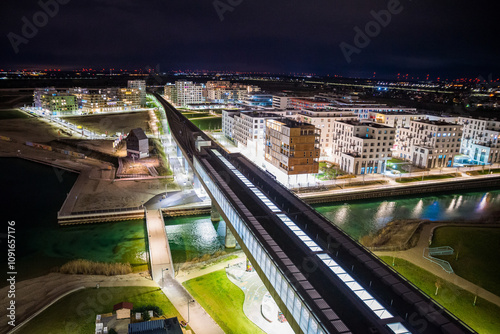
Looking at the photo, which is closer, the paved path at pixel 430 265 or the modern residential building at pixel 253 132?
the paved path at pixel 430 265

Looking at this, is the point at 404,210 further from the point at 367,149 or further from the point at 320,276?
the point at 320,276

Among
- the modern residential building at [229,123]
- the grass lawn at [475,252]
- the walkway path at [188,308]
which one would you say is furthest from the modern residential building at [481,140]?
the walkway path at [188,308]

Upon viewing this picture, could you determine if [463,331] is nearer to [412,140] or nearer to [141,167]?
[141,167]

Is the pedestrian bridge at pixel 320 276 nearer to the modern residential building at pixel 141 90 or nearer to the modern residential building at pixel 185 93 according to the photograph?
the modern residential building at pixel 141 90

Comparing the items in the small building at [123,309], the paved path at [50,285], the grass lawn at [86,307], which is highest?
the small building at [123,309]

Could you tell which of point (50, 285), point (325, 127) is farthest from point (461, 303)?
point (325, 127)

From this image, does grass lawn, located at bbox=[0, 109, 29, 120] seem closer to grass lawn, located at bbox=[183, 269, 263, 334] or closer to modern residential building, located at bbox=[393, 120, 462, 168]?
grass lawn, located at bbox=[183, 269, 263, 334]

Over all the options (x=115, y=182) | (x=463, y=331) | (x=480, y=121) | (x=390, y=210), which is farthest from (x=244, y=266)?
(x=480, y=121)
